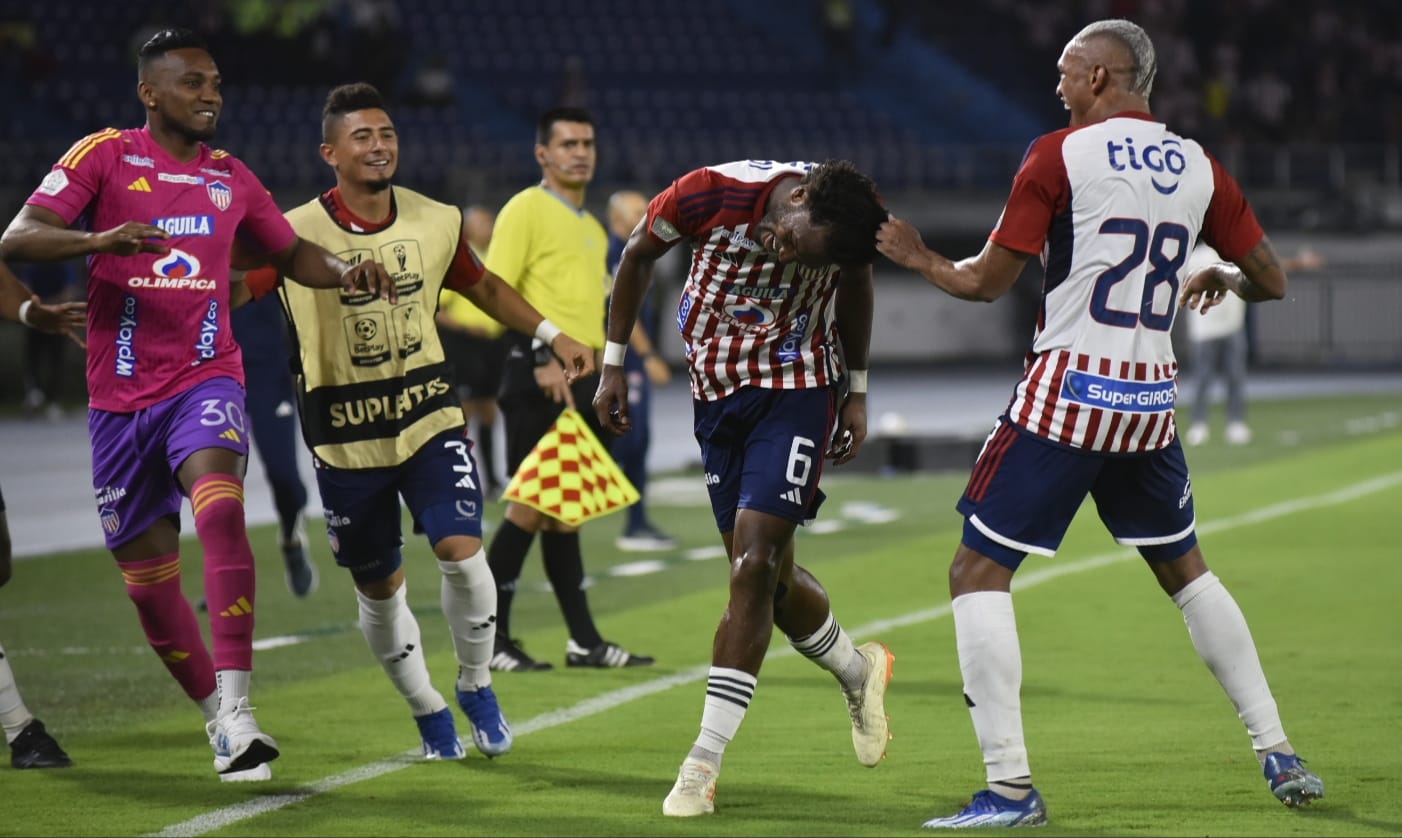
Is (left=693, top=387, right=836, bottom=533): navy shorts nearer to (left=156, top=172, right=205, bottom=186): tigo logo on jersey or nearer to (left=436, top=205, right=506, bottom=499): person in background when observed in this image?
(left=156, top=172, right=205, bottom=186): tigo logo on jersey

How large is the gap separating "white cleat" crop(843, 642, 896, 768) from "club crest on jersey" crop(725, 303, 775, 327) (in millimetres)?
1215

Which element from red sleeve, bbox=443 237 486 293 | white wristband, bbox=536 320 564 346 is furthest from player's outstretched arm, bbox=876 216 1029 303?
red sleeve, bbox=443 237 486 293

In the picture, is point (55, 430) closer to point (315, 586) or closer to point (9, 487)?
point (9, 487)

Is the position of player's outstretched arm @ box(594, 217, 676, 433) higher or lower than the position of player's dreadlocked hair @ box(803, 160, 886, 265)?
lower

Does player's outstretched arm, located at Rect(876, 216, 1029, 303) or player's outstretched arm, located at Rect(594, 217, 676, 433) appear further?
player's outstretched arm, located at Rect(594, 217, 676, 433)

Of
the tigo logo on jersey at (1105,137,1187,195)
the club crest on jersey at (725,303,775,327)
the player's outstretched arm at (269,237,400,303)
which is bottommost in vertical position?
the club crest on jersey at (725,303,775,327)

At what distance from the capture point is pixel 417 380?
6609mm

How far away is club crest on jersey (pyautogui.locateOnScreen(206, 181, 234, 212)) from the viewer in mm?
6430

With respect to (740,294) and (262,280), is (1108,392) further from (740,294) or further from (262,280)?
(262,280)

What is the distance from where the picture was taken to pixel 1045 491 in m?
5.42

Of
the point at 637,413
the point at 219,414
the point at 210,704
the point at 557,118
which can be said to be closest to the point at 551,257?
the point at 557,118

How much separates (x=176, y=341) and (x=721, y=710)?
7.01 ft

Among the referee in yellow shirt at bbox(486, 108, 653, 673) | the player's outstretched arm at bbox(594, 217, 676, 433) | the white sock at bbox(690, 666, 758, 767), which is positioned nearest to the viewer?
the white sock at bbox(690, 666, 758, 767)

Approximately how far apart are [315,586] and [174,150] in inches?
201
